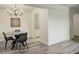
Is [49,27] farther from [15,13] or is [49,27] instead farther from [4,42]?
[4,42]

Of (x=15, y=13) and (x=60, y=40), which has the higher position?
(x=15, y=13)

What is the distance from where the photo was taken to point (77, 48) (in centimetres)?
193

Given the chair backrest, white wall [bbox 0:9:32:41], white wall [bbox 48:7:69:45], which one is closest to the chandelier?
Answer: white wall [bbox 0:9:32:41]

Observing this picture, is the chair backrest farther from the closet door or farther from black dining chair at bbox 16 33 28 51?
the closet door

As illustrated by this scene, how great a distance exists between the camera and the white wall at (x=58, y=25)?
2113mm

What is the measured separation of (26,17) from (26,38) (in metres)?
0.45

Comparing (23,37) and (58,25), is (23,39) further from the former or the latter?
(58,25)

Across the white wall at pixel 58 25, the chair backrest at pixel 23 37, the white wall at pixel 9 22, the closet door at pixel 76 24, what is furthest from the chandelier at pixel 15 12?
the closet door at pixel 76 24

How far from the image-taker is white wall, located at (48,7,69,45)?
2.11 metres

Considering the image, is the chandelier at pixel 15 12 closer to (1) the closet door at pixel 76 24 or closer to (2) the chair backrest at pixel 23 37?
(2) the chair backrest at pixel 23 37

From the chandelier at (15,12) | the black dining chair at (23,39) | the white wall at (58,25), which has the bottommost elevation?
the black dining chair at (23,39)

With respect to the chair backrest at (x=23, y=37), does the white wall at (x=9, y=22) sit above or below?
above
